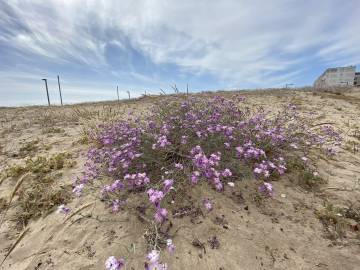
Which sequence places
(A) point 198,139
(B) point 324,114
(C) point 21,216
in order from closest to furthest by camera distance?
1. (C) point 21,216
2. (A) point 198,139
3. (B) point 324,114

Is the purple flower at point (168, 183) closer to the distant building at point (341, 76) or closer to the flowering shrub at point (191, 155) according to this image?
the flowering shrub at point (191, 155)

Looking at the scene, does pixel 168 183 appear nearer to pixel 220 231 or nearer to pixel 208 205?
pixel 208 205

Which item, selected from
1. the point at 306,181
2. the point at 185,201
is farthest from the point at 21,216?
the point at 306,181

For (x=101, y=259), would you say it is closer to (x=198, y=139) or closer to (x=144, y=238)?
(x=144, y=238)

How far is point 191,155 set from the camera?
2861mm

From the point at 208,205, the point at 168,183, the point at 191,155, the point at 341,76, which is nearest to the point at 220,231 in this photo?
the point at 208,205

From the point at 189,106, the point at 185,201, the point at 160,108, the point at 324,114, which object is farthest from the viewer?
the point at 324,114

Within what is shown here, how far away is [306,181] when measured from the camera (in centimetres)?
295

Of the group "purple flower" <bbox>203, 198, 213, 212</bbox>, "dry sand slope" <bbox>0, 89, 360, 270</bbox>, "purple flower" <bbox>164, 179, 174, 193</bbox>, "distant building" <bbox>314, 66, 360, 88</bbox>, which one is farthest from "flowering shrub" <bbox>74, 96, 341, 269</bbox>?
"distant building" <bbox>314, 66, 360, 88</bbox>

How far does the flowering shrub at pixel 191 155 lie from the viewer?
8.53ft

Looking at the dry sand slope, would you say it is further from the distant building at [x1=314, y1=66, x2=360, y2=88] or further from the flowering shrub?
the distant building at [x1=314, y1=66, x2=360, y2=88]

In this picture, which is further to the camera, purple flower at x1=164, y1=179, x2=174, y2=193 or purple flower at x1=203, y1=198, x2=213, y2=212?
purple flower at x1=203, y1=198, x2=213, y2=212

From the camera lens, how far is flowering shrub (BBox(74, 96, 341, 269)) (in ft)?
8.53

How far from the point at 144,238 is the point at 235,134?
1.94 metres
